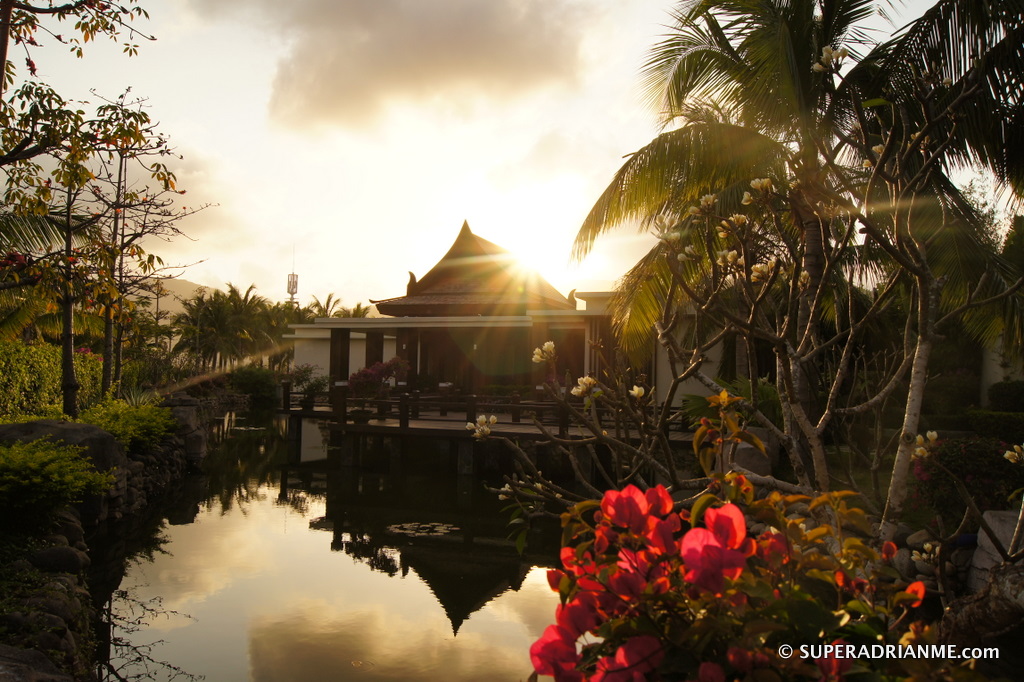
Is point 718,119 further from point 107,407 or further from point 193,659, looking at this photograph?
point 107,407

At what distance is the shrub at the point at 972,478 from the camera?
695 centimetres

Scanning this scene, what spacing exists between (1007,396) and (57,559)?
14552mm

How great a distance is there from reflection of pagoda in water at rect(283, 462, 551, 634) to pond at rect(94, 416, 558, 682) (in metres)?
0.03

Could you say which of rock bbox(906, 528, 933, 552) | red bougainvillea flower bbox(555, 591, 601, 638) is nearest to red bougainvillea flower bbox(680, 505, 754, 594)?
red bougainvillea flower bbox(555, 591, 601, 638)

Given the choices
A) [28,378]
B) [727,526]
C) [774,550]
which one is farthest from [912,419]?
[28,378]

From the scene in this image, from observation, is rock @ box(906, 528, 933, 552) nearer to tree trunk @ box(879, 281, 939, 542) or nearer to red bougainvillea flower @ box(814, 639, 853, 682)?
tree trunk @ box(879, 281, 939, 542)

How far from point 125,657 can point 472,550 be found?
4.47 meters

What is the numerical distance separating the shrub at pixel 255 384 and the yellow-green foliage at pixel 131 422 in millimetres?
18277

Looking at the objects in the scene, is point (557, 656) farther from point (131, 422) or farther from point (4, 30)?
point (131, 422)

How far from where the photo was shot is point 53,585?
5961mm

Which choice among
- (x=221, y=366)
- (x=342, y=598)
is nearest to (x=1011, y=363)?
(x=342, y=598)

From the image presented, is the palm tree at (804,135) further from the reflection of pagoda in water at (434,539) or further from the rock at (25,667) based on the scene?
the rock at (25,667)

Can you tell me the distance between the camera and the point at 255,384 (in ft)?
103

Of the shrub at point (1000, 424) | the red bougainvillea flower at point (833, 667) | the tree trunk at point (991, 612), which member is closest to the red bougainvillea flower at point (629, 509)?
the red bougainvillea flower at point (833, 667)
